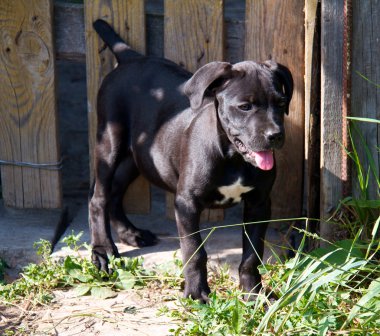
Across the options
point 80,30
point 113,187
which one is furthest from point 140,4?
point 113,187

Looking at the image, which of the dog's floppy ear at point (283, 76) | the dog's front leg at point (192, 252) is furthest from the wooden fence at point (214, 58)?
the dog's front leg at point (192, 252)

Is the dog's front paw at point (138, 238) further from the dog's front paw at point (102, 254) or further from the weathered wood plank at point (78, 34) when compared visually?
the weathered wood plank at point (78, 34)

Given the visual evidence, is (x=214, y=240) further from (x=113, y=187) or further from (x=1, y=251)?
(x=1, y=251)

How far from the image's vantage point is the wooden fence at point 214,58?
4.70 m

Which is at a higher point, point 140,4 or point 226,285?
point 140,4

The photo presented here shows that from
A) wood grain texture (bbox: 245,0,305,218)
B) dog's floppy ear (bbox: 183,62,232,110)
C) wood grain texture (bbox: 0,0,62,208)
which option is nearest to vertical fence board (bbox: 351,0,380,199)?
wood grain texture (bbox: 245,0,305,218)

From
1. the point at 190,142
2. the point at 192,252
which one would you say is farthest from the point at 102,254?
the point at 190,142

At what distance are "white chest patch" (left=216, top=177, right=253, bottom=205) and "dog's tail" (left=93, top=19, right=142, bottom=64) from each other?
1.21 metres

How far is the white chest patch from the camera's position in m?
4.56

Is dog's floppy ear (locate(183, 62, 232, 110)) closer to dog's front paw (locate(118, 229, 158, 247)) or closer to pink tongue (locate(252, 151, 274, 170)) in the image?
pink tongue (locate(252, 151, 274, 170))

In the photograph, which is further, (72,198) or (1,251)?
(72,198)

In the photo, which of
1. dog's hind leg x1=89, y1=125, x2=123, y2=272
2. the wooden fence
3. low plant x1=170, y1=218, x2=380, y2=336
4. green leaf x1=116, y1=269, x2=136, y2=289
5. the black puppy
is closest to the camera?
low plant x1=170, y1=218, x2=380, y2=336

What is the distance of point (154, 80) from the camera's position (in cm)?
518

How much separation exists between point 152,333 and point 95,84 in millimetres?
1872
